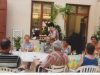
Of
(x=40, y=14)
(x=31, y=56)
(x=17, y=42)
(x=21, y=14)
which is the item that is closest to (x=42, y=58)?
(x=31, y=56)

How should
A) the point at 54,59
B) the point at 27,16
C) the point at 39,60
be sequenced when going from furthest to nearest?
the point at 27,16 → the point at 39,60 → the point at 54,59

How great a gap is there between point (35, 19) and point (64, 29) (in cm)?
114

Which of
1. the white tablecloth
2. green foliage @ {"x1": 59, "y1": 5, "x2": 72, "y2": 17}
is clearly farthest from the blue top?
green foliage @ {"x1": 59, "y1": 5, "x2": 72, "y2": 17}

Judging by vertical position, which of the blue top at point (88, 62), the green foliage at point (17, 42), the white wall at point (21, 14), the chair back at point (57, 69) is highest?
the white wall at point (21, 14)

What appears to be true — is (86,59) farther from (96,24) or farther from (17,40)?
(96,24)

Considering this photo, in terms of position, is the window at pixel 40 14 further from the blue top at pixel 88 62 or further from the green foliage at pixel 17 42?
the blue top at pixel 88 62

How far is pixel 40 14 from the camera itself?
34.7ft

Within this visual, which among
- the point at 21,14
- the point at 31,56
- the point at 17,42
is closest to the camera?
the point at 31,56

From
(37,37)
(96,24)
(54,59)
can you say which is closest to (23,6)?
(37,37)

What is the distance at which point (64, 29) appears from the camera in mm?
10719

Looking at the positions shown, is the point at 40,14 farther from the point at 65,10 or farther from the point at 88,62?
the point at 88,62

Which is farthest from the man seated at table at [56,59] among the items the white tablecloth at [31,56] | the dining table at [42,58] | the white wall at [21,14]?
the white wall at [21,14]

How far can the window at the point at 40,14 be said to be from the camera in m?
10.5

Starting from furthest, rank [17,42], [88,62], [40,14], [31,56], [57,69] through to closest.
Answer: [40,14] → [17,42] → [31,56] → [88,62] → [57,69]
